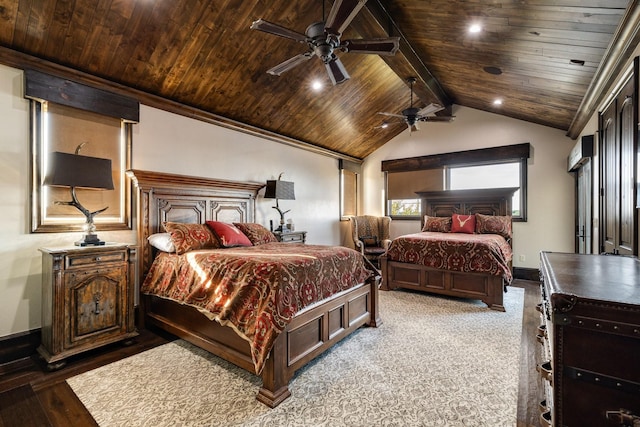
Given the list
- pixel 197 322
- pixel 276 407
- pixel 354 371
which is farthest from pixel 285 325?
pixel 197 322

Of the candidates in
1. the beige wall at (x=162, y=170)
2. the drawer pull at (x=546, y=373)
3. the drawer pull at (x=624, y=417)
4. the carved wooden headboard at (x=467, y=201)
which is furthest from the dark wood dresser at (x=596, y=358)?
the carved wooden headboard at (x=467, y=201)

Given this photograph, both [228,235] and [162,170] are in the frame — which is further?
[162,170]

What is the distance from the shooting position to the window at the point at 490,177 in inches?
220

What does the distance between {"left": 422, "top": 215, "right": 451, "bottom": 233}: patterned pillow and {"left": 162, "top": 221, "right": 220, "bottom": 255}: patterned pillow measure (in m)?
3.99

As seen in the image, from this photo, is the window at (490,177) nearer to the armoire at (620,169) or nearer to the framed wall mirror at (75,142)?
the armoire at (620,169)

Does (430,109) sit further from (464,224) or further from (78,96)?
(78,96)

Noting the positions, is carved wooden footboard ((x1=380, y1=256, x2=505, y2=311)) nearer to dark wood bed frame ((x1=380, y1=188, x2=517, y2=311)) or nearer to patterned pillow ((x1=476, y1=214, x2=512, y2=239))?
dark wood bed frame ((x1=380, y1=188, x2=517, y2=311))

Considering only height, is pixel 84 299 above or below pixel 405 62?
below

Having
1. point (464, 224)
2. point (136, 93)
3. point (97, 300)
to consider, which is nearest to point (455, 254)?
point (464, 224)

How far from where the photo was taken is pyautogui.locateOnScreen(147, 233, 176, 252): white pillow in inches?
120

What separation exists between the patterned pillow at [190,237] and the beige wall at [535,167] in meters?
5.11

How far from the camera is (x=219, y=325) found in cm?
238

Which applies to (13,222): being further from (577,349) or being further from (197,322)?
(577,349)

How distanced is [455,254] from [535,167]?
112 inches
